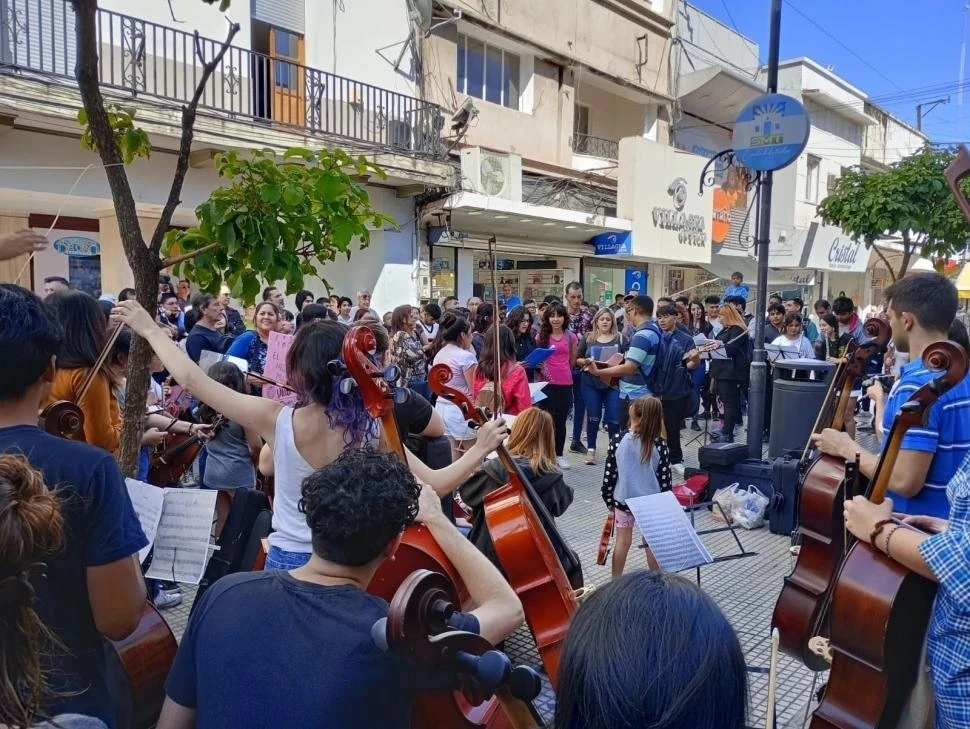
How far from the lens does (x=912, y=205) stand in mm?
12242

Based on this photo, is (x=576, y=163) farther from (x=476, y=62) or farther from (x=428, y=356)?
(x=428, y=356)

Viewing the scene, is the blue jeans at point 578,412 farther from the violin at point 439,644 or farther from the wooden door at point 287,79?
the violin at point 439,644

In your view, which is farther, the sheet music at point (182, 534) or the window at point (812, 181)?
the window at point (812, 181)

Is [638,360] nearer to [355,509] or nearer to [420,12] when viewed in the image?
[355,509]

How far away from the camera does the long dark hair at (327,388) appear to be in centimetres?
246

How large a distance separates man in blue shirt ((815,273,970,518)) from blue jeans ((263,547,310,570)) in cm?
213

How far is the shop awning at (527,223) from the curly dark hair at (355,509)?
37.9 ft

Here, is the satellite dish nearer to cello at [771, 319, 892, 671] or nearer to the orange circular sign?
the orange circular sign

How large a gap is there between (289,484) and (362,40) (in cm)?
1239

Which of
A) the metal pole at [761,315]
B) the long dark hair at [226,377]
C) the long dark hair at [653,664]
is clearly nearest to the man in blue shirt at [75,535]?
the long dark hair at [653,664]

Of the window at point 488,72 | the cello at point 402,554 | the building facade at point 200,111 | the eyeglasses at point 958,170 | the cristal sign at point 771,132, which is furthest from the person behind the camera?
the window at point 488,72

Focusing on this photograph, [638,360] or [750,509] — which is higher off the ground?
[638,360]

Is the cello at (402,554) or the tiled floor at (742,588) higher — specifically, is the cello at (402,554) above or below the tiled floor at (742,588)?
above

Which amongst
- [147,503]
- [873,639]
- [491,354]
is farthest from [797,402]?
[147,503]
